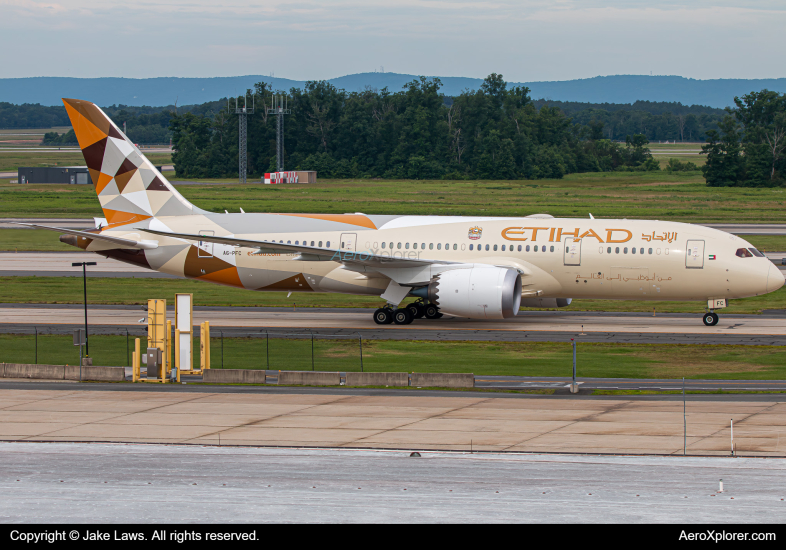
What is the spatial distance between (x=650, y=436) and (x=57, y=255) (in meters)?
59.1

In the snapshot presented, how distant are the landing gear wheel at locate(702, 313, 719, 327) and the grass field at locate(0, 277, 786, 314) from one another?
4.97 meters

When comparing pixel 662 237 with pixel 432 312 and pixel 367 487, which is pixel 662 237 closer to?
pixel 432 312

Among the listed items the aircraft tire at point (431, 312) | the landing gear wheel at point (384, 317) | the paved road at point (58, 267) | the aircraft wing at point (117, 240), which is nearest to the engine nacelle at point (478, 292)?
the landing gear wheel at point (384, 317)

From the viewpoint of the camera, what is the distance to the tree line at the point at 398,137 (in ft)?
579

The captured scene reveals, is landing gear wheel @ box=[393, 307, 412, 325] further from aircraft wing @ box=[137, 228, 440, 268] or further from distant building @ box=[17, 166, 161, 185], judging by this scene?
distant building @ box=[17, 166, 161, 185]

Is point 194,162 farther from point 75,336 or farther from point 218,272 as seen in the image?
point 75,336

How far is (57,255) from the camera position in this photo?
7356cm

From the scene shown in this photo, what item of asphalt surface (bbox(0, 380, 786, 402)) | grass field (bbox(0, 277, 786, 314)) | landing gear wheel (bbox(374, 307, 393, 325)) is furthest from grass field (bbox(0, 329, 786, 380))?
grass field (bbox(0, 277, 786, 314))

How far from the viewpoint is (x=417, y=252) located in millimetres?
46031

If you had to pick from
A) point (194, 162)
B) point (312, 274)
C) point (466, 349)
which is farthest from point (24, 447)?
point (194, 162)

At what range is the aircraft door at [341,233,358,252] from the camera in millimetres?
46812

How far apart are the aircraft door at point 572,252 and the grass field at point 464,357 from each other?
5.71 metres

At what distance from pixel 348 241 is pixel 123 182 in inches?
488

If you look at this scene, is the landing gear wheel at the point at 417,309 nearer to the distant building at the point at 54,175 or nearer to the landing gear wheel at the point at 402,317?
the landing gear wheel at the point at 402,317
